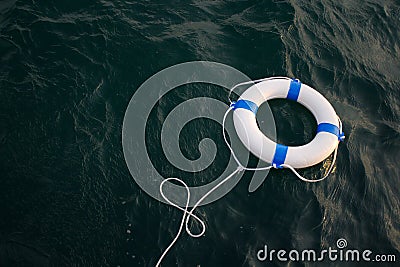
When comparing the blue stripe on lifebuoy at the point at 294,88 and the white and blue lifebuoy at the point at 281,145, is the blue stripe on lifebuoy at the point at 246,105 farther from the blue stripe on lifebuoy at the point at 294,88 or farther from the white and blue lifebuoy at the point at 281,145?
the blue stripe on lifebuoy at the point at 294,88

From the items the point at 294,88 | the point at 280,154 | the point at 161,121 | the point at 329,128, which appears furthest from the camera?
the point at 294,88

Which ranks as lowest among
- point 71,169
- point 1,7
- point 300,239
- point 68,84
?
point 300,239

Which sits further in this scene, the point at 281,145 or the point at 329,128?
the point at 329,128

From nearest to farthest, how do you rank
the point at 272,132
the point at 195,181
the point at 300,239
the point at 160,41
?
1. the point at 300,239
2. the point at 195,181
3. the point at 272,132
4. the point at 160,41

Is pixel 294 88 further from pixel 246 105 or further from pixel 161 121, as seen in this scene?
pixel 161 121

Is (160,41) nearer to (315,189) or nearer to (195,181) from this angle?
(195,181)

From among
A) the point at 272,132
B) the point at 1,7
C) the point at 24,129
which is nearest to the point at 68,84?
the point at 24,129

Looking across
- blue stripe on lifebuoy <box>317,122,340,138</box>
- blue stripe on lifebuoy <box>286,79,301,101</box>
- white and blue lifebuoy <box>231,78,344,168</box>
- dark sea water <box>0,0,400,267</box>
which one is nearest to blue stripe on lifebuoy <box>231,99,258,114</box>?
white and blue lifebuoy <box>231,78,344,168</box>

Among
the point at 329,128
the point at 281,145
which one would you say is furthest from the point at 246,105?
the point at 329,128
